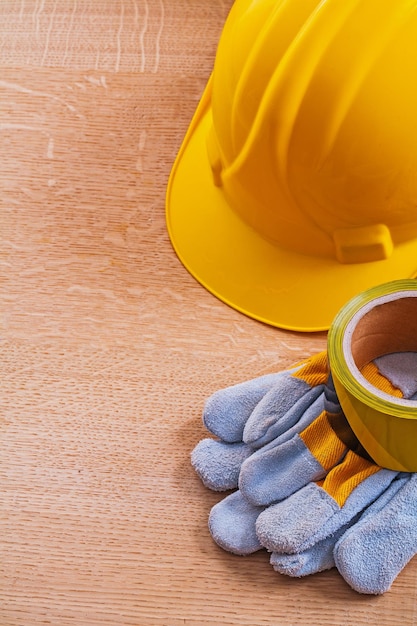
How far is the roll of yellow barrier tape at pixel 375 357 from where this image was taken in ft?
3.39

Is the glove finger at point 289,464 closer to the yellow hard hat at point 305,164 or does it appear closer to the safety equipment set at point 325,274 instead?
the safety equipment set at point 325,274

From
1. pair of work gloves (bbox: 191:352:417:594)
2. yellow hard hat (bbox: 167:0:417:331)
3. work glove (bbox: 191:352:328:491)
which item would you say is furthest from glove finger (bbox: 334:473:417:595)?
yellow hard hat (bbox: 167:0:417:331)

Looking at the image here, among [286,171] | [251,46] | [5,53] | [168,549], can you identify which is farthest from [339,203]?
[5,53]

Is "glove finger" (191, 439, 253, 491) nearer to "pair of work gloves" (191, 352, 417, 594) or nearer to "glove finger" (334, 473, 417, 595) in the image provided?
"pair of work gloves" (191, 352, 417, 594)

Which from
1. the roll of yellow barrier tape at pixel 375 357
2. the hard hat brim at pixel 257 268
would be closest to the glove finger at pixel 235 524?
the roll of yellow barrier tape at pixel 375 357

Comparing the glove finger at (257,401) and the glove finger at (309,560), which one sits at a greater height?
the glove finger at (257,401)

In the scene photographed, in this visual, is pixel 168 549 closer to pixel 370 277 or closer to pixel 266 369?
pixel 266 369

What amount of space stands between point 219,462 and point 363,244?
32 cm

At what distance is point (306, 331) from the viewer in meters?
1.27

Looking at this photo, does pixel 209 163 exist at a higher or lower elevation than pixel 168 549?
higher

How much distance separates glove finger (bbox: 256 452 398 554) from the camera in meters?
1.06

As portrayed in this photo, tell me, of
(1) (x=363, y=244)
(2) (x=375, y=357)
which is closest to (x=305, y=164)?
(1) (x=363, y=244)

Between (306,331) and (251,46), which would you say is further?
(306,331)

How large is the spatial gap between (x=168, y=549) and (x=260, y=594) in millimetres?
118
